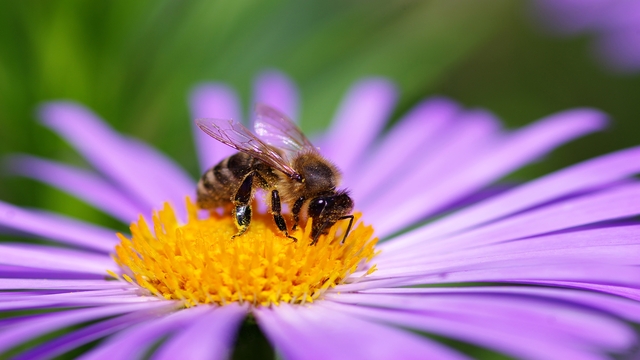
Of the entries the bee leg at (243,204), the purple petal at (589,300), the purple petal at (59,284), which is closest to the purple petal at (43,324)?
the purple petal at (59,284)

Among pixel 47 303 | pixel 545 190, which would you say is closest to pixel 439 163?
pixel 545 190

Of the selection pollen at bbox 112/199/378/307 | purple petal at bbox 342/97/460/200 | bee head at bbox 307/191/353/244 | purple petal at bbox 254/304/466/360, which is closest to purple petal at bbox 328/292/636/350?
purple petal at bbox 254/304/466/360

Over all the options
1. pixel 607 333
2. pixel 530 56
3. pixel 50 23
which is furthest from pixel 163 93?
pixel 530 56

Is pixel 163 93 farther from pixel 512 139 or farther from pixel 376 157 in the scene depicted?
pixel 512 139

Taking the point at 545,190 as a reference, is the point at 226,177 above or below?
above

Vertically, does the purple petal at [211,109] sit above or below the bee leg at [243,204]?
above

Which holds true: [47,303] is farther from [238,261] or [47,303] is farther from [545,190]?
[545,190]

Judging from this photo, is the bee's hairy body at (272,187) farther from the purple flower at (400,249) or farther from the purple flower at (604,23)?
the purple flower at (604,23)
